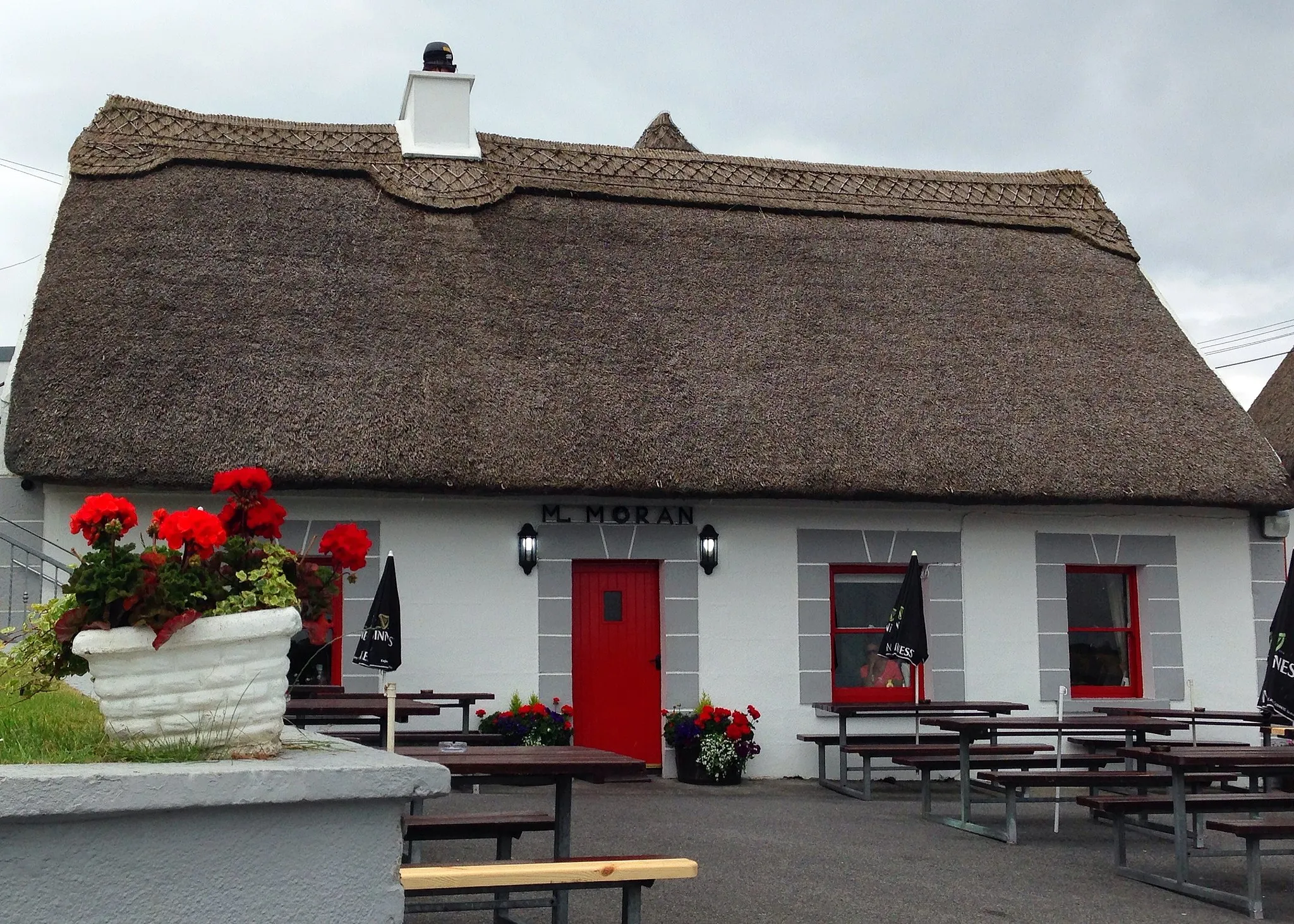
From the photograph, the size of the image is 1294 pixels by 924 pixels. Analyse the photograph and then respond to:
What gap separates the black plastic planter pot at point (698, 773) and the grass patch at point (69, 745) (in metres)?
6.33

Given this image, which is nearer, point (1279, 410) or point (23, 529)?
point (23, 529)

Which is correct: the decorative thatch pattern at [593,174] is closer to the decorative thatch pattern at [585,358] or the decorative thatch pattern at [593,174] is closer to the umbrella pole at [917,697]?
the decorative thatch pattern at [585,358]

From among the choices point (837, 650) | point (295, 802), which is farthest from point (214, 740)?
point (837, 650)

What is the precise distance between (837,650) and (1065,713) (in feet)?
6.62

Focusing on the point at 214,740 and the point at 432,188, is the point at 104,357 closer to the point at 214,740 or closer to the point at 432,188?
the point at 432,188

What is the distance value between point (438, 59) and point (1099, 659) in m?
8.80

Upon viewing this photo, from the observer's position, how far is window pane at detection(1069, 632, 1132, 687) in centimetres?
1177

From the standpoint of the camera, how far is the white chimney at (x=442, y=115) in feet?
43.3

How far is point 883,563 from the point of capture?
1130 centimetres

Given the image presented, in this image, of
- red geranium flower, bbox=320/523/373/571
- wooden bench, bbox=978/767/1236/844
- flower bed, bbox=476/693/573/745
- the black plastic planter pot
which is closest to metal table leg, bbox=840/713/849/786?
the black plastic planter pot

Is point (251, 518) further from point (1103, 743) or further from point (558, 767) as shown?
point (1103, 743)

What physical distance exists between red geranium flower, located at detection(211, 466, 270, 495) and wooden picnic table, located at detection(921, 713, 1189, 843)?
554 cm

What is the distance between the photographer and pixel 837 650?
37.3 feet

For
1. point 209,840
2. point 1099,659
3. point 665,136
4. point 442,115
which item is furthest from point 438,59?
point 209,840
